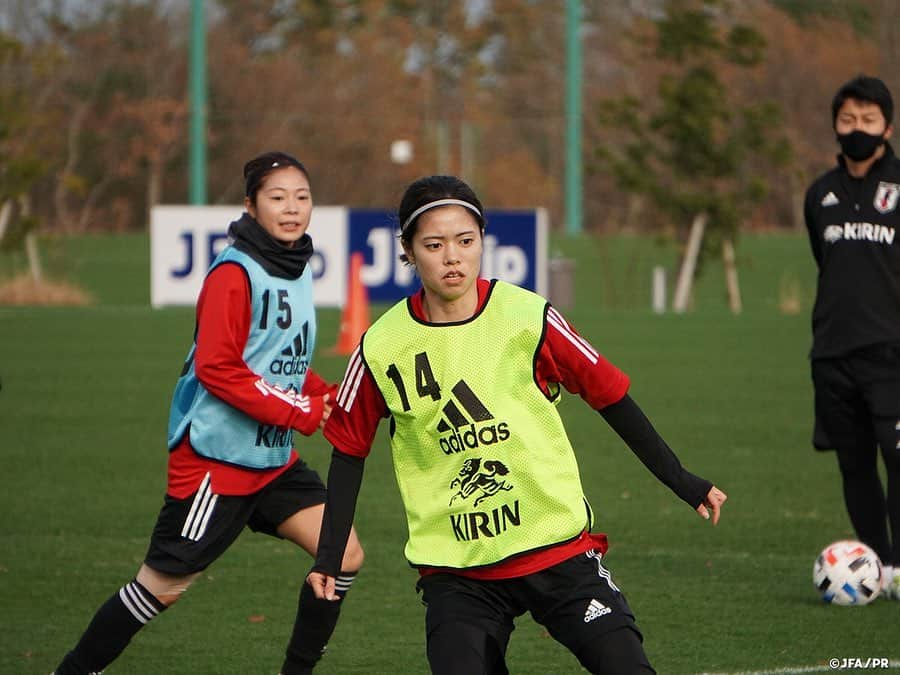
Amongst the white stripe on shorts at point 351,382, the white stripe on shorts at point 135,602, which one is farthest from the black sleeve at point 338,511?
the white stripe on shorts at point 135,602

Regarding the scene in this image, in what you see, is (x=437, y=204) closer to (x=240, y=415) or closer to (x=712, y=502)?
(x=712, y=502)

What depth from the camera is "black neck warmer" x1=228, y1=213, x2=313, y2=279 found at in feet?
18.4

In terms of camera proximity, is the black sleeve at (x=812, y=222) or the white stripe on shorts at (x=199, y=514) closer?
the white stripe on shorts at (x=199, y=514)

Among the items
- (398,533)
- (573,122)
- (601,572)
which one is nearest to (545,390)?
(601,572)

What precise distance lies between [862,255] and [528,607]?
3318mm

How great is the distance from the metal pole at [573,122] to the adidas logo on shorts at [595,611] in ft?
98.8

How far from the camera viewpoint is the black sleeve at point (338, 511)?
436 cm

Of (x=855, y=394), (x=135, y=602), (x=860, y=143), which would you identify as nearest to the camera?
(x=135, y=602)

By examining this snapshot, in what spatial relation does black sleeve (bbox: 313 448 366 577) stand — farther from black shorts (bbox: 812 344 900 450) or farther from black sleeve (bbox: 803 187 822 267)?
black sleeve (bbox: 803 187 822 267)

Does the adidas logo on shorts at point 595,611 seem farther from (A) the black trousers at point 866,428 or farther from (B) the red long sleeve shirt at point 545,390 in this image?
(A) the black trousers at point 866,428

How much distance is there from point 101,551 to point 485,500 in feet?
15.1

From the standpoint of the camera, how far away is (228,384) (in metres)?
5.40

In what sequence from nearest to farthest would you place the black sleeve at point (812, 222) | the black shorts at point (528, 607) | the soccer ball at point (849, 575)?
the black shorts at point (528, 607) → the soccer ball at point (849, 575) → the black sleeve at point (812, 222)

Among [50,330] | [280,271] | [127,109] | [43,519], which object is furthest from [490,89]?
[280,271]
